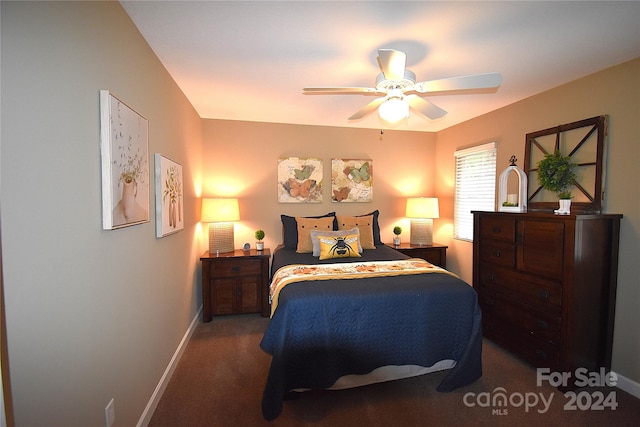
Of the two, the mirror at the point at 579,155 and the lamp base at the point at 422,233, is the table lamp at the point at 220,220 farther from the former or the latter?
the mirror at the point at 579,155

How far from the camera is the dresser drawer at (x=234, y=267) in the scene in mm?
3029

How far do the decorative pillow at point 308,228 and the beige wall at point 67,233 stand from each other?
1728 millimetres

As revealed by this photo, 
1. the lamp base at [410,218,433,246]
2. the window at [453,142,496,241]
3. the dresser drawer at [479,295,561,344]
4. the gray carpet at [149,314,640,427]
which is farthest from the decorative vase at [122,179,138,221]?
the window at [453,142,496,241]

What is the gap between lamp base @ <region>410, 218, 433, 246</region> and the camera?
12.2ft

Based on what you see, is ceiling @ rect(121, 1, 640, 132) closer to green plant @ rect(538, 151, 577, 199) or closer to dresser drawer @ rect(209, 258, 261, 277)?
green plant @ rect(538, 151, 577, 199)

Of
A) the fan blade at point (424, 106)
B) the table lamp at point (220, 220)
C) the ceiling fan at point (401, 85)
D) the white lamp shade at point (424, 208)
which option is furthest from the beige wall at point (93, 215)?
the fan blade at point (424, 106)

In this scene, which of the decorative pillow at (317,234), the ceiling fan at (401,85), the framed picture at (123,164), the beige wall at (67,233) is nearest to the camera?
the beige wall at (67,233)

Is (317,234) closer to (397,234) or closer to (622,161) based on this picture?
(397,234)

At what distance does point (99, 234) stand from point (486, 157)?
12.6 ft

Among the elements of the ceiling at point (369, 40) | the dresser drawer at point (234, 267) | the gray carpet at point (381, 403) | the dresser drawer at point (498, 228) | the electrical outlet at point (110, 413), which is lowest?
the gray carpet at point (381, 403)

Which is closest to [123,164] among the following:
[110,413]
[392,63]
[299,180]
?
[110,413]

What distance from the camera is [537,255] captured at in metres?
2.13

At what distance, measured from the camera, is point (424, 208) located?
3.67 metres

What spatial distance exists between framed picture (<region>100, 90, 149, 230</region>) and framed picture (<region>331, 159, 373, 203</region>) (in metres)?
2.51
